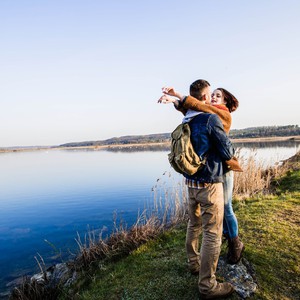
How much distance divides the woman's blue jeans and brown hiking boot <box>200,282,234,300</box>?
25.5 inches

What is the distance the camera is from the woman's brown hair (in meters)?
3.25

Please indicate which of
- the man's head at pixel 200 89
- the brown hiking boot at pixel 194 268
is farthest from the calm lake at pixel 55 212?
the man's head at pixel 200 89

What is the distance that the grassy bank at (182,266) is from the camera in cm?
312

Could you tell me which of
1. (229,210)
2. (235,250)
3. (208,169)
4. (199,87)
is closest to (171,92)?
(199,87)

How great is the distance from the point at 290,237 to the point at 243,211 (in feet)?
5.65

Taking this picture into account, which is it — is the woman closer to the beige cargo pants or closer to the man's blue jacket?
the man's blue jacket

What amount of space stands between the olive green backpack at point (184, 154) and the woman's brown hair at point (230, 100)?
921 mm

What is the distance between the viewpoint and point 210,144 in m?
2.63

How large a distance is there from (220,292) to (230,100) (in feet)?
7.49

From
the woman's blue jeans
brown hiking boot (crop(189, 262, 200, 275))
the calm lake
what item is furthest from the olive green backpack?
the calm lake

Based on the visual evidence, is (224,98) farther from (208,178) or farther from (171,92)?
(208,178)

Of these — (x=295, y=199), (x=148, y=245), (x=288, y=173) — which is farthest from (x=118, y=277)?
(x=288, y=173)

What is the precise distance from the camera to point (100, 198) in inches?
529

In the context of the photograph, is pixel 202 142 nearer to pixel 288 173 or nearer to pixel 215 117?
pixel 215 117
